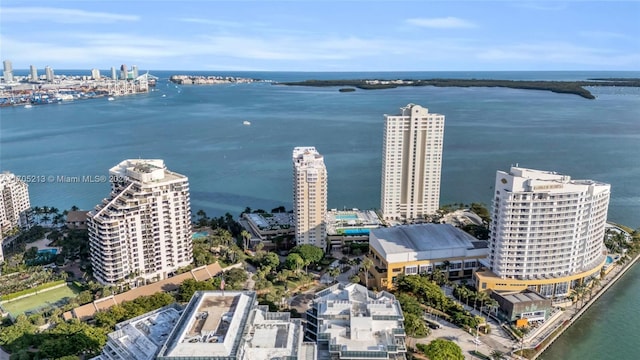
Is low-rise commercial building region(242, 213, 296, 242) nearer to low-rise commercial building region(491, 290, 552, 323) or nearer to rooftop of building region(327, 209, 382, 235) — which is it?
rooftop of building region(327, 209, 382, 235)

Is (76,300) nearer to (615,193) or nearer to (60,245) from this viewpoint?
(60,245)

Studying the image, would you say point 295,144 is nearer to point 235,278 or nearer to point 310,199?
point 310,199

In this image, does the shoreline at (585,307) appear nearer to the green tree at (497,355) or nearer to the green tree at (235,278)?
the green tree at (497,355)

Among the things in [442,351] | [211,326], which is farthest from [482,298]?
[211,326]

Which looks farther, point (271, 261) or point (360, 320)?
point (271, 261)

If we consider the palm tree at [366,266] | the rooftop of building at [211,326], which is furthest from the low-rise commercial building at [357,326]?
the palm tree at [366,266]

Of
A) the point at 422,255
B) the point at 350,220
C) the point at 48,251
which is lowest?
the point at 48,251
